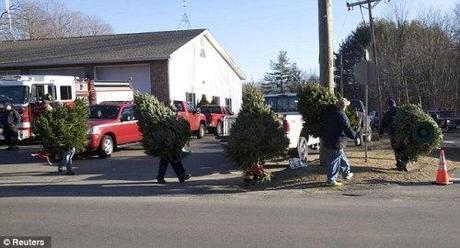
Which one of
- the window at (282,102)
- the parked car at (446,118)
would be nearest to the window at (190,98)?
the parked car at (446,118)

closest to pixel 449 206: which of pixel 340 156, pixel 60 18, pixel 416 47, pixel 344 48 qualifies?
pixel 340 156

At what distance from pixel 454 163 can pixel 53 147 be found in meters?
10.4

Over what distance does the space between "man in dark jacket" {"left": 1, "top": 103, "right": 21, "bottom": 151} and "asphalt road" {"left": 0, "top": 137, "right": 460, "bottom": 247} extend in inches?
278

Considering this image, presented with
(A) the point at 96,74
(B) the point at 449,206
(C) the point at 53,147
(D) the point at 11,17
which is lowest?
(B) the point at 449,206

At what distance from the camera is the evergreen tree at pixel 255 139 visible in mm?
12109

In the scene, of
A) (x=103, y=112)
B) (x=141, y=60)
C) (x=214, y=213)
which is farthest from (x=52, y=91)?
(x=214, y=213)

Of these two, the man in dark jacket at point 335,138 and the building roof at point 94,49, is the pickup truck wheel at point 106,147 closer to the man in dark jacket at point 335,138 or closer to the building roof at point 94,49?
the man in dark jacket at point 335,138

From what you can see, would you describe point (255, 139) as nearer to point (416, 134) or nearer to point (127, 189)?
point (127, 189)

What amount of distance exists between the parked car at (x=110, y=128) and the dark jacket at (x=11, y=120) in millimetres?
3356

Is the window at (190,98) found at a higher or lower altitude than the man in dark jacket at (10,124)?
higher

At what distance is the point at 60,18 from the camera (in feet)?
227

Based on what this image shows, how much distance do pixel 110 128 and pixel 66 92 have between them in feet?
20.5

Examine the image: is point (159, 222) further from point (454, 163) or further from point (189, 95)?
point (189, 95)

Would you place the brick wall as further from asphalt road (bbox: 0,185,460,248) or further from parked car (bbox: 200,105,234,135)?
asphalt road (bbox: 0,185,460,248)
